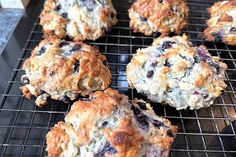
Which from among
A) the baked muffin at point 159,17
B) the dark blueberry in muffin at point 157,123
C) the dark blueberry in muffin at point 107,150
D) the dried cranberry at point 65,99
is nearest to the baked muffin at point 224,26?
the baked muffin at point 159,17

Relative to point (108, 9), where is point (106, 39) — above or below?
below

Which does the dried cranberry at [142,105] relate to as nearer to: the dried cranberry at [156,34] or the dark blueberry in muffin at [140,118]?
the dark blueberry in muffin at [140,118]

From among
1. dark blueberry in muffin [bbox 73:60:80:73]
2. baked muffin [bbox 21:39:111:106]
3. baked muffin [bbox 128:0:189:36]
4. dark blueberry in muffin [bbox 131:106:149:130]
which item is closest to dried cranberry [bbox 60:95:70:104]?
baked muffin [bbox 21:39:111:106]

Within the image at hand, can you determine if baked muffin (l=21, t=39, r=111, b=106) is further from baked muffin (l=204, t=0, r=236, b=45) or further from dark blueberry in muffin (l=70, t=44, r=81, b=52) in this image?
baked muffin (l=204, t=0, r=236, b=45)

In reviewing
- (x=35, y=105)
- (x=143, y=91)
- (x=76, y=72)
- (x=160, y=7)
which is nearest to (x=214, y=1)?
(x=160, y=7)

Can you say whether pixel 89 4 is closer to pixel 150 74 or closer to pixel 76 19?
pixel 76 19

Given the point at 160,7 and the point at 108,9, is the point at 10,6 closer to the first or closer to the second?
the point at 108,9

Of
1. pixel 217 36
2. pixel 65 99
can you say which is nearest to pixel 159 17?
pixel 217 36
